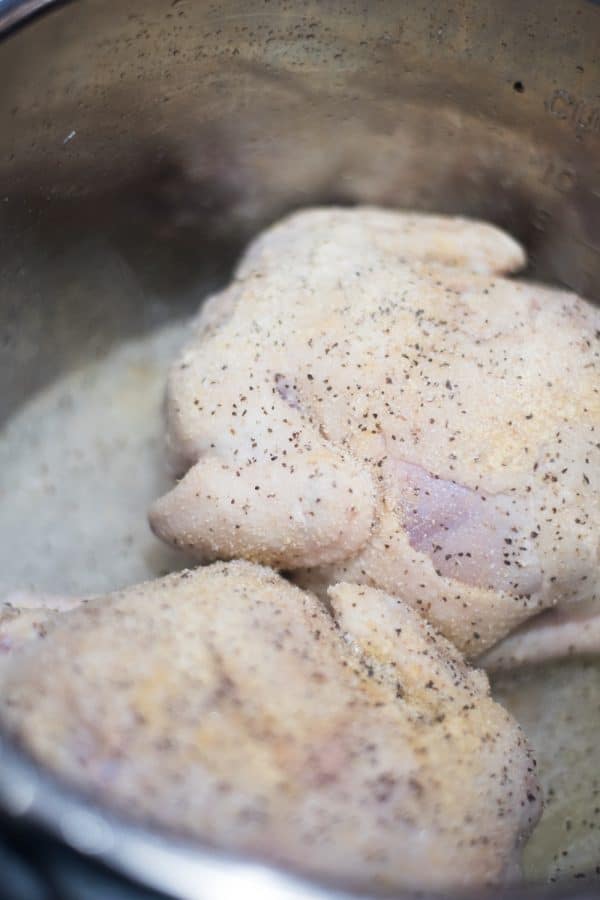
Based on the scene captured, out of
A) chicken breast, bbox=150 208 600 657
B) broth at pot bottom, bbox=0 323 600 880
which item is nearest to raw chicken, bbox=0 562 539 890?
chicken breast, bbox=150 208 600 657

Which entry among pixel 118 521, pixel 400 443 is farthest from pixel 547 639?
pixel 118 521

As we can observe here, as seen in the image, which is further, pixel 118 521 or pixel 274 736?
pixel 118 521

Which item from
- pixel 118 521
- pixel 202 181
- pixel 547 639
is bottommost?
pixel 547 639

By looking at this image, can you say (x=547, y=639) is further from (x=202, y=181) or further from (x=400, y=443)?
(x=202, y=181)

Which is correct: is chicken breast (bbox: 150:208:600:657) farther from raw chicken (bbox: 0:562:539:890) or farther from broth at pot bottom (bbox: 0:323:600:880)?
broth at pot bottom (bbox: 0:323:600:880)

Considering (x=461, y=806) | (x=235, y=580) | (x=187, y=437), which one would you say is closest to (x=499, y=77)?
(x=187, y=437)

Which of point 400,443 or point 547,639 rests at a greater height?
point 400,443

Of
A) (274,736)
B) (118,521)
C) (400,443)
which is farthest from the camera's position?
(118,521)
